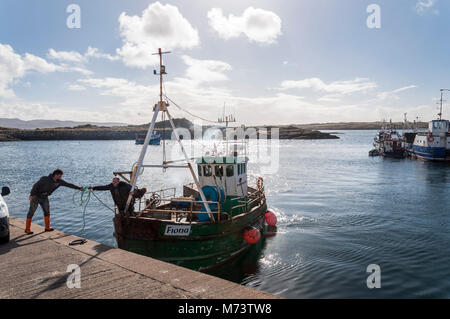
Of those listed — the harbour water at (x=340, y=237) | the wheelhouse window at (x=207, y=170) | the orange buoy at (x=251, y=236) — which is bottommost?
the harbour water at (x=340, y=237)

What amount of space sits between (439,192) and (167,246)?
31.1 metres

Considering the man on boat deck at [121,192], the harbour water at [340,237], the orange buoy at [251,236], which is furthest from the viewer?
the orange buoy at [251,236]

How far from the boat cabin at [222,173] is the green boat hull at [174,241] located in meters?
3.13

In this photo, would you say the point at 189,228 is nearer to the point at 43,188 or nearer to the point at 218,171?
the point at 218,171

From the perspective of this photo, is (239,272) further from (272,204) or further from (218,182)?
(272,204)

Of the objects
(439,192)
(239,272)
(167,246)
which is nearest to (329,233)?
(239,272)

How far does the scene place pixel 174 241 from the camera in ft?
39.1

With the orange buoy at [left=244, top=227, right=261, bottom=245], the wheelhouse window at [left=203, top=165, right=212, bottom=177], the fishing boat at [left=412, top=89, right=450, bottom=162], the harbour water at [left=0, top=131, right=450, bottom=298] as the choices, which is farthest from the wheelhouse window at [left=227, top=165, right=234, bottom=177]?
the fishing boat at [left=412, top=89, right=450, bottom=162]

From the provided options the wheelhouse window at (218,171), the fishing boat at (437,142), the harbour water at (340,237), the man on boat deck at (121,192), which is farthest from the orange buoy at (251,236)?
the fishing boat at (437,142)

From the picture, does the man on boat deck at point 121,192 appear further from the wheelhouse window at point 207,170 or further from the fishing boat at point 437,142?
the fishing boat at point 437,142

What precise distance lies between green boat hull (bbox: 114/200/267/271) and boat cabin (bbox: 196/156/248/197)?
3.13m

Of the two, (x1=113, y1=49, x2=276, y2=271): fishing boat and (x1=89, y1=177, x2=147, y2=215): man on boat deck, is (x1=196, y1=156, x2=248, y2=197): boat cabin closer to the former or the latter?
(x1=113, y1=49, x2=276, y2=271): fishing boat

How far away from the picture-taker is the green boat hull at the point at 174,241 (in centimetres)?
1174

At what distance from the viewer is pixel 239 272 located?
13.7 metres
